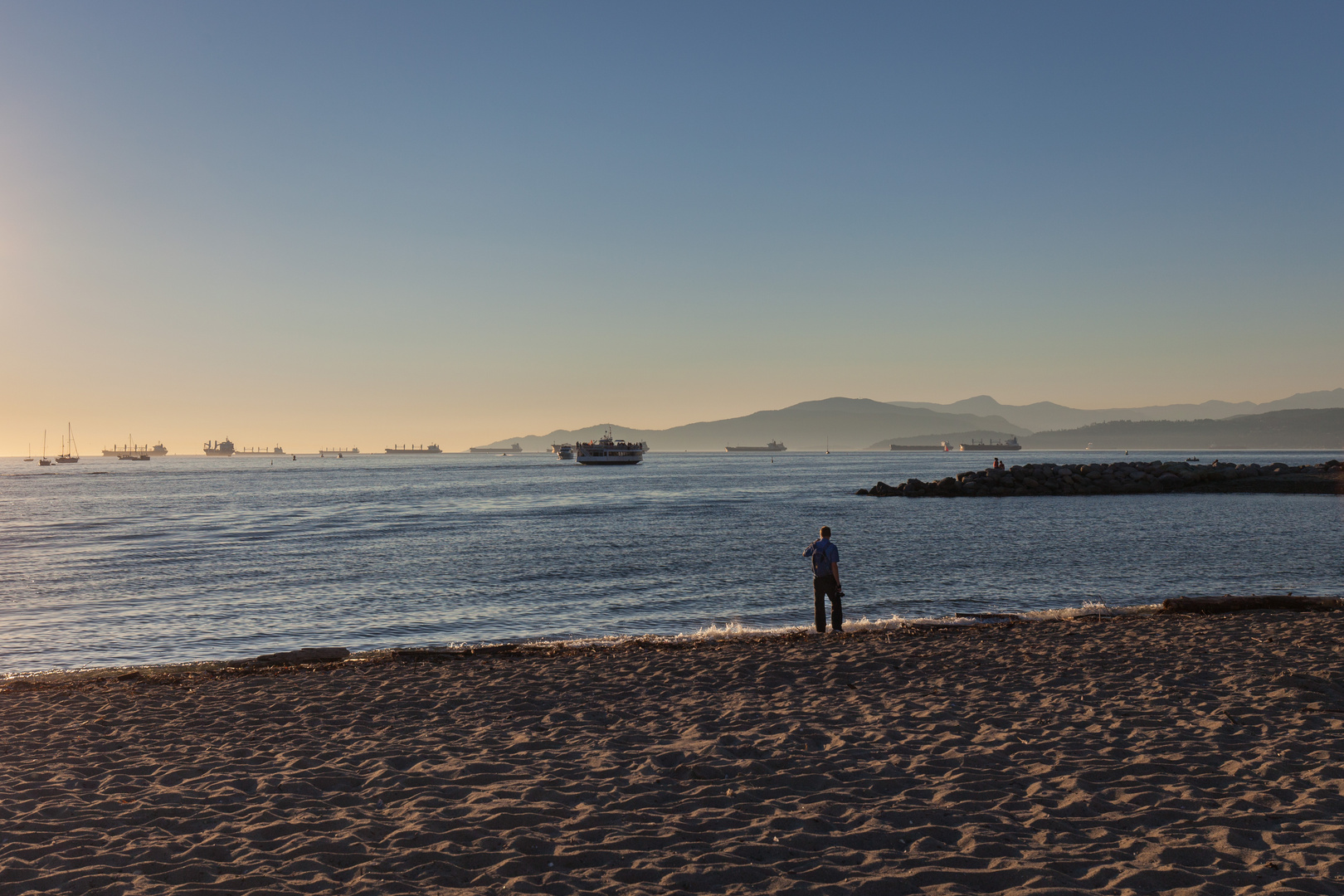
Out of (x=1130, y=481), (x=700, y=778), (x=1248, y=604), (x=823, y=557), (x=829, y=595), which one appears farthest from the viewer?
(x=1130, y=481)

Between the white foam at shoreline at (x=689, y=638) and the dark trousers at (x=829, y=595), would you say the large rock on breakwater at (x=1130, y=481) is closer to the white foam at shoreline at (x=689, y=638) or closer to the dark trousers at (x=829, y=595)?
the white foam at shoreline at (x=689, y=638)

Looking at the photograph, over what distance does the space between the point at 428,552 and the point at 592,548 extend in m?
6.63

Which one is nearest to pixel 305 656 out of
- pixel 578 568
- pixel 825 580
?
pixel 825 580

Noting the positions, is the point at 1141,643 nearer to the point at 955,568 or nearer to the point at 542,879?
the point at 542,879

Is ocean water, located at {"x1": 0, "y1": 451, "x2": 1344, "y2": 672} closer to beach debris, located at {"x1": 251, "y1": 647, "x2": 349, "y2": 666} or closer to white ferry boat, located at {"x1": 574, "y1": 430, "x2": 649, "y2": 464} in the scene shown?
beach debris, located at {"x1": 251, "y1": 647, "x2": 349, "y2": 666}

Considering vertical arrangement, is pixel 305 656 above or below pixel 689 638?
above

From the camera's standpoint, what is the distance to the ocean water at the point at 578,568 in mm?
18141

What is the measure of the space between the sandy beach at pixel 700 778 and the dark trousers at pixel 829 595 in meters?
3.19

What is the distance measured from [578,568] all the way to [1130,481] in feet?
175

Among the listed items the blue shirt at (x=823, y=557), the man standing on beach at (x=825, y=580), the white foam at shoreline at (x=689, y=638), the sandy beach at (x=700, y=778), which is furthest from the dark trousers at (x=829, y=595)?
the sandy beach at (x=700, y=778)

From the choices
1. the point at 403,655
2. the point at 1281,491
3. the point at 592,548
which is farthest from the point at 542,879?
the point at 1281,491

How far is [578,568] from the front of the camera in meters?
27.7

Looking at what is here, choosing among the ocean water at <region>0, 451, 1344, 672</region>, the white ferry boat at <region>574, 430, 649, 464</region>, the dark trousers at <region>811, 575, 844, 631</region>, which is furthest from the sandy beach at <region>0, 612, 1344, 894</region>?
the white ferry boat at <region>574, 430, 649, 464</region>

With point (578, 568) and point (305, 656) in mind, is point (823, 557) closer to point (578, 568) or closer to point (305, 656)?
point (305, 656)
